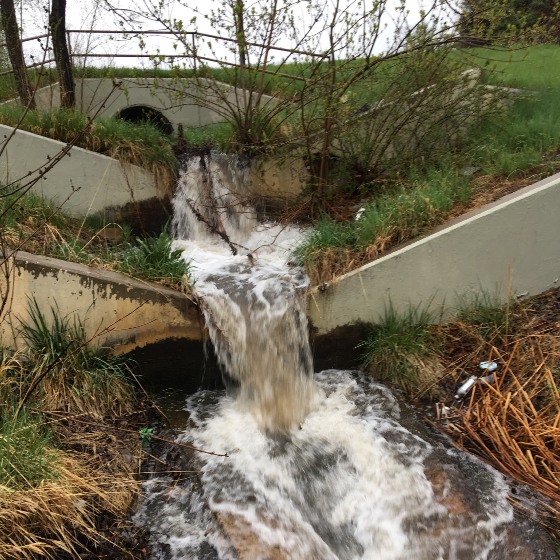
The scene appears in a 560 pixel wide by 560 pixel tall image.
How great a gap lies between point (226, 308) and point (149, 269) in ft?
2.74

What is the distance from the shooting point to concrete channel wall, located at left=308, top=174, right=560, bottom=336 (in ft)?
15.7

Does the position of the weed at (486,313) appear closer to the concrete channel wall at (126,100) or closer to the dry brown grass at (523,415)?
the dry brown grass at (523,415)

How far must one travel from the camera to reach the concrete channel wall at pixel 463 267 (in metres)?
4.79

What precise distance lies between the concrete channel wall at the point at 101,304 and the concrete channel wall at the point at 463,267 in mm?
1353

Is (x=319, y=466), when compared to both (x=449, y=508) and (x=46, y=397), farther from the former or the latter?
(x=46, y=397)

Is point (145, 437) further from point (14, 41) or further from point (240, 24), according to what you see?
point (14, 41)

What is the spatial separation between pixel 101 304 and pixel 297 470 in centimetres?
220

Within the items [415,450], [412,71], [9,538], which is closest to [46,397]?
[9,538]

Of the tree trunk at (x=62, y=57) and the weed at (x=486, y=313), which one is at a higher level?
the tree trunk at (x=62, y=57)

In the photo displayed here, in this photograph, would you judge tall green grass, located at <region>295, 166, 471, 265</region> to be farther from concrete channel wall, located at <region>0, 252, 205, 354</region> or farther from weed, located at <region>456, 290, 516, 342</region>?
concrete channel wall, located at <region>0, 252, 205, 354</region>

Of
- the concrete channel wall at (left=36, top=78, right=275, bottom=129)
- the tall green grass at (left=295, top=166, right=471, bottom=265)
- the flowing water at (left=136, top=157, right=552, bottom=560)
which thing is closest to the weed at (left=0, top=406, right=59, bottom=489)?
the flowing water at (left=136, top=157, right=552, bottom=560)

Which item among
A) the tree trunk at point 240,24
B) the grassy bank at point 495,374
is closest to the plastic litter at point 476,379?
the grassy bank at point 495,374

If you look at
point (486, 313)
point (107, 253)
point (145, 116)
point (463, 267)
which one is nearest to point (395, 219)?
point (463, 267)

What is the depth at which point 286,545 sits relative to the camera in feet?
10.6
